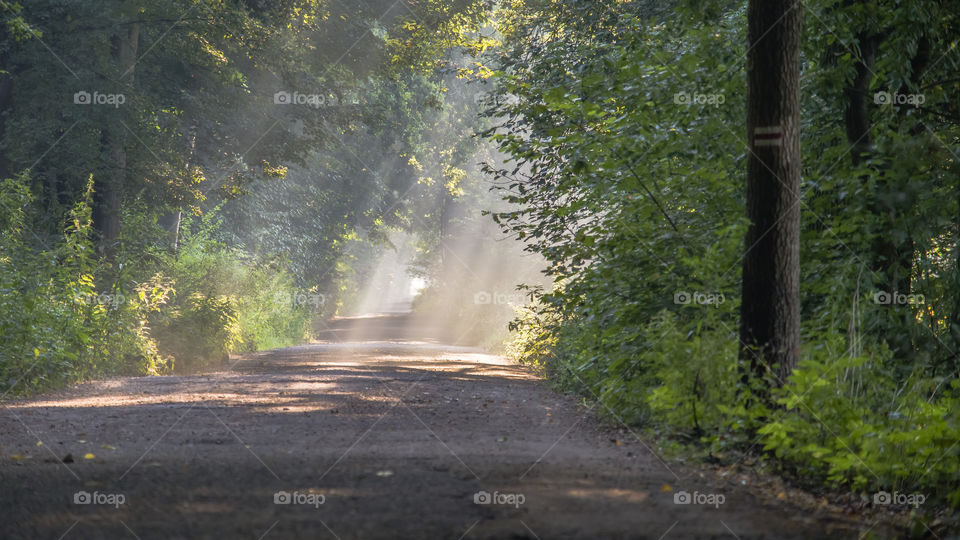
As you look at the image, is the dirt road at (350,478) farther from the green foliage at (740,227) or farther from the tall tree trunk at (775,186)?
the tall tree trunk at (775,186)

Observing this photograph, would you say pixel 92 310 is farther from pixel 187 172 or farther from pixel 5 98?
pixel 187 172

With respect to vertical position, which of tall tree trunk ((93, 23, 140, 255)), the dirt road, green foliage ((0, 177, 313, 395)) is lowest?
the dirt road

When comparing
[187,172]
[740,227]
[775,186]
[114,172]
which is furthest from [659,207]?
[187,172]

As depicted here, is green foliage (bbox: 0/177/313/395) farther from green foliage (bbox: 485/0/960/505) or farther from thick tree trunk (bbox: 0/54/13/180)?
green foliage (bbox: 485/0/960/505)

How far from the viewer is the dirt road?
16.6ft

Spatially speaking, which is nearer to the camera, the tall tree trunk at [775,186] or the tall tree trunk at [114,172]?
the tall tree trunk at [775,186]

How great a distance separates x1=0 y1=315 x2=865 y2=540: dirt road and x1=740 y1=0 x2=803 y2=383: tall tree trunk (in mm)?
1408

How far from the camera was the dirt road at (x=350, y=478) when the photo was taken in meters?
5.07

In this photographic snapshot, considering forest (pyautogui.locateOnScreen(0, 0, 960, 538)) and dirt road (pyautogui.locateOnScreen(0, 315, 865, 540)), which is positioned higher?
forest (pyautogui.locateOnScreen(0, 0, 960, 538))

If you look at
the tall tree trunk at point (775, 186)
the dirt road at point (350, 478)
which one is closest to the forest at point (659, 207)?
the tall tree trunk at point (775, 186)

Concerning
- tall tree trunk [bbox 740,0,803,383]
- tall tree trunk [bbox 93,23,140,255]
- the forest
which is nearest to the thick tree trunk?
the forest

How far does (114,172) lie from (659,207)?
16.5 m

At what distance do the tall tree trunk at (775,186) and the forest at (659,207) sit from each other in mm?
19

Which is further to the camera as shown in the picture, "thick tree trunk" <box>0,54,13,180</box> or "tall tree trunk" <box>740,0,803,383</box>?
"thick tree trunk" <box>0,54,13,180</box>
